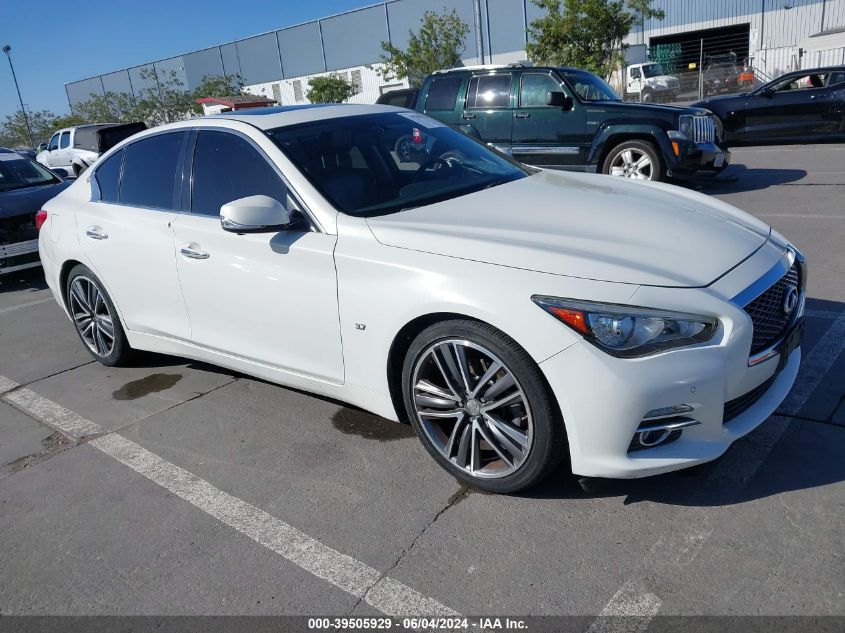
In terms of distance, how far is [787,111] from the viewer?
13484mm

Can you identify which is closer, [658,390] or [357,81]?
[658,390]

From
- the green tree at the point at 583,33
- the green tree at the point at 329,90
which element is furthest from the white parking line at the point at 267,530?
the green tree at the point at 329,90

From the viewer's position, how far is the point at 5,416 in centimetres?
449

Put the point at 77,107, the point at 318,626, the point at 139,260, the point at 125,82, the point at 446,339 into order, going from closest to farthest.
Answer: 1. the point at 318,626
2. the point at 446,339
3. the point at 139,260
4. the point at 77,107
5. the point at 125,82

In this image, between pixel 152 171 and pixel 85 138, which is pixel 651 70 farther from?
pixel 152 171

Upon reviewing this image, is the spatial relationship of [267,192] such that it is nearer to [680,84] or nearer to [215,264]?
[215,264]

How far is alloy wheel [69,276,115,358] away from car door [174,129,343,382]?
1.17 metres

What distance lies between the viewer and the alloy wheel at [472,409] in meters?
2.85

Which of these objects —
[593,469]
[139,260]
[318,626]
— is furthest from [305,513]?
[139,260]

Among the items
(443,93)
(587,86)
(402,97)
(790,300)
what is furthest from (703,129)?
(790,300)

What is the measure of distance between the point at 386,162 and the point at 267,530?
2.00 m

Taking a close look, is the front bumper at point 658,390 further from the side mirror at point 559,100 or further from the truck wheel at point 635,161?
the side mirror at point 559,100

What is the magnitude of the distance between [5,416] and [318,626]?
3.12 m

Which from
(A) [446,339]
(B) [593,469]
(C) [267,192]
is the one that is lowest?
(B) [593,469]
